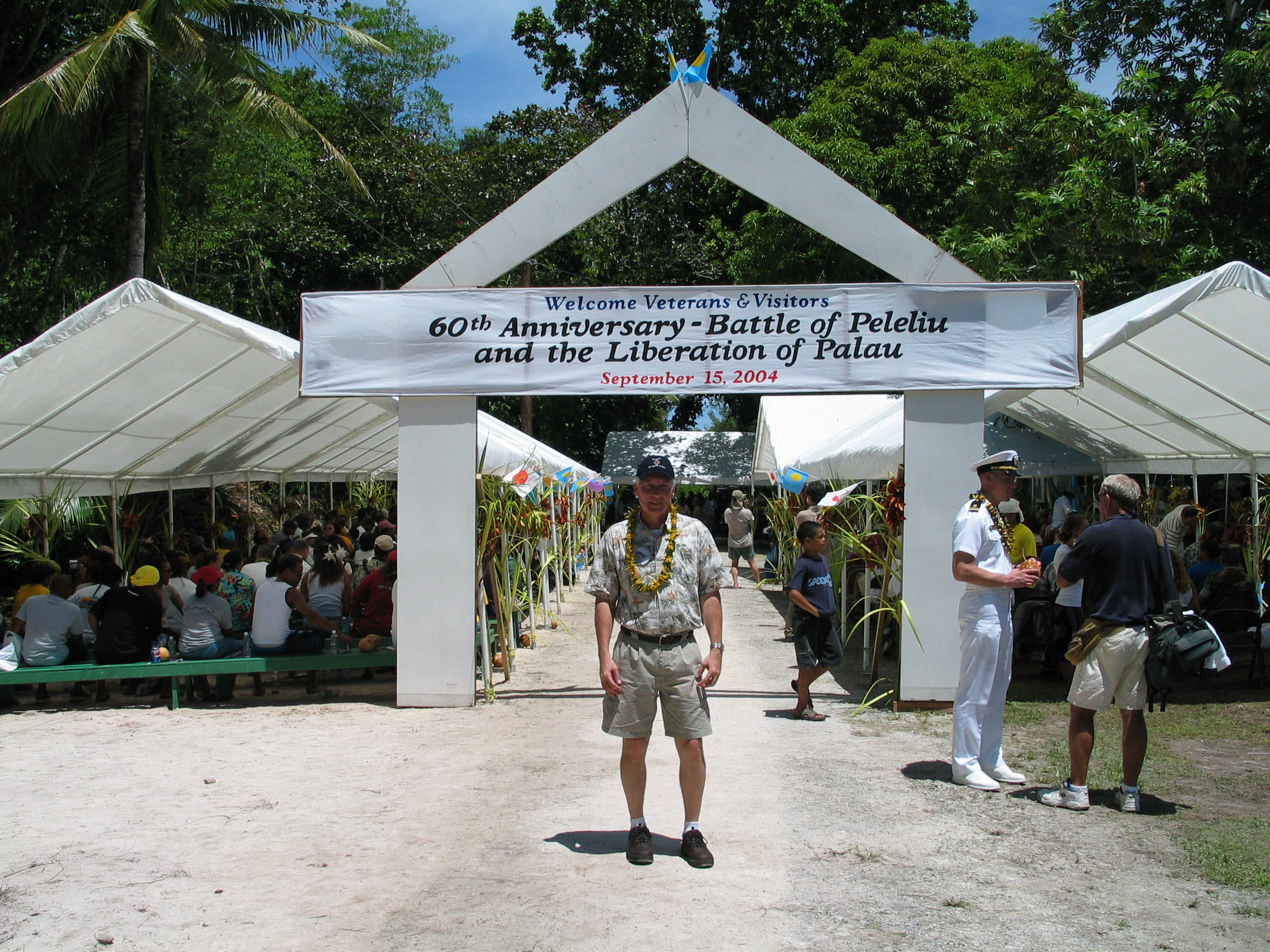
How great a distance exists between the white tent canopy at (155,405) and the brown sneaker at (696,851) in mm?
4875

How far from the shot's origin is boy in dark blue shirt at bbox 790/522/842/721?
7.56 m

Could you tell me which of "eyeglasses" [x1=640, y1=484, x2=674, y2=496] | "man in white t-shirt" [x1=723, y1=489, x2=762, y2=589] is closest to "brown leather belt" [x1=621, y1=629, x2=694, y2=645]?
"eyeglasses" [x1=640, y1=484, x2=674, y2=496]

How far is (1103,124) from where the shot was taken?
12633 millimetres

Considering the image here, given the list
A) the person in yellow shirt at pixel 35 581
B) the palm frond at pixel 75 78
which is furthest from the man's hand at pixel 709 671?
the palm frond at pixel 75 78

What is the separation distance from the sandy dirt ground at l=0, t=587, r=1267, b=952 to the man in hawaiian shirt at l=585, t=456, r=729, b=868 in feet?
1.24

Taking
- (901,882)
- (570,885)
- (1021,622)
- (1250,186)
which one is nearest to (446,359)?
(570,885)

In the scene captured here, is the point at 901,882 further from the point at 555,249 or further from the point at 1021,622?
the point at 555,249

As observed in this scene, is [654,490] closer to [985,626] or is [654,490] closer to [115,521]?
[985,626]

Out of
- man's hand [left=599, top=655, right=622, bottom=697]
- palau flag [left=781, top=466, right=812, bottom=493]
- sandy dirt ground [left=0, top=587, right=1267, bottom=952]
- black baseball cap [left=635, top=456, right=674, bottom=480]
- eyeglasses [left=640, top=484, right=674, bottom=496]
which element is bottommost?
sandy dirt ground [left=0, top=587, right=1267, bottom=952]

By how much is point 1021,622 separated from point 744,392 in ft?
12.4

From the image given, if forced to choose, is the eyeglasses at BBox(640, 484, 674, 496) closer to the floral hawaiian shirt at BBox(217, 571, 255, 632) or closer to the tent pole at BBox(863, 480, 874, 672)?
the tent pole at BBox(863, 480, 874, 672)

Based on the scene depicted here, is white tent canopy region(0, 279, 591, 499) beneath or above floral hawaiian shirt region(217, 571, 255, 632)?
above

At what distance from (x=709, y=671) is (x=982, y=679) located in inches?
84.8

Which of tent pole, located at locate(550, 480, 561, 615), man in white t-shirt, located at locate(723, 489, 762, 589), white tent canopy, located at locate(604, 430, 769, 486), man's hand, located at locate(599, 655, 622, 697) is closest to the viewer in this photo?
man's hand, located at locate(599, 655, 622, 697)
